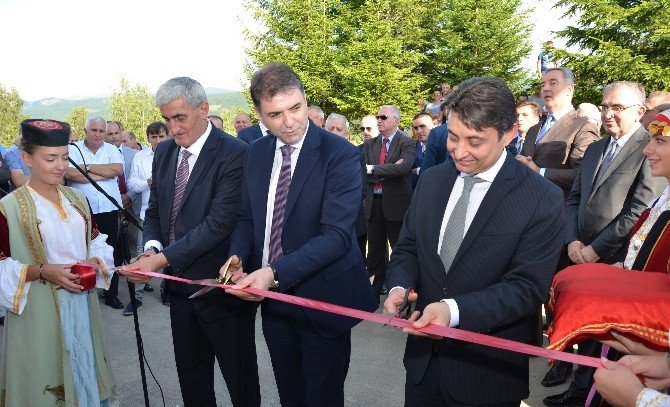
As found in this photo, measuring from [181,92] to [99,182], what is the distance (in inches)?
163

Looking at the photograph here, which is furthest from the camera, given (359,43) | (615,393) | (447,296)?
(359,43)

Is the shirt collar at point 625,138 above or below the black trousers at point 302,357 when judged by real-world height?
above

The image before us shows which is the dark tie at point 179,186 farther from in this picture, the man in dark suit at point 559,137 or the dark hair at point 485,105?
the man in dark suit at point 559,137

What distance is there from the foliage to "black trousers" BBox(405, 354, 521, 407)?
26317 millimetres

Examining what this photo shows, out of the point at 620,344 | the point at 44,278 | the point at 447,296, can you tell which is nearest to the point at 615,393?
the point at 620,344

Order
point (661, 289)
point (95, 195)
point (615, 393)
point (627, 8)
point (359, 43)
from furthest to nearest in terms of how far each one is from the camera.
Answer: point (359, 43) → point (627, 8) → point (95, 195) → point (661, 289) → point (615, 393)

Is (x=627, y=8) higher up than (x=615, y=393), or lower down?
higher up

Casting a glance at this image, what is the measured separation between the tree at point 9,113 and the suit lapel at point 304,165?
246 feet

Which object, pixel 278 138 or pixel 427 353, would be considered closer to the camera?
pixel 427 353

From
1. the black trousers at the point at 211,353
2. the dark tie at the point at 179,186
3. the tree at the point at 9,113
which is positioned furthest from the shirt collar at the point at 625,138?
the tree at the point at 9,113

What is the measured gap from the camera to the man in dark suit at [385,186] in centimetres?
683

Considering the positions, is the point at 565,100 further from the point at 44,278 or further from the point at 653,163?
the point at 44,278

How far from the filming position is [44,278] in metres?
3.04

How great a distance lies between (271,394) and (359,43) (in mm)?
26109
